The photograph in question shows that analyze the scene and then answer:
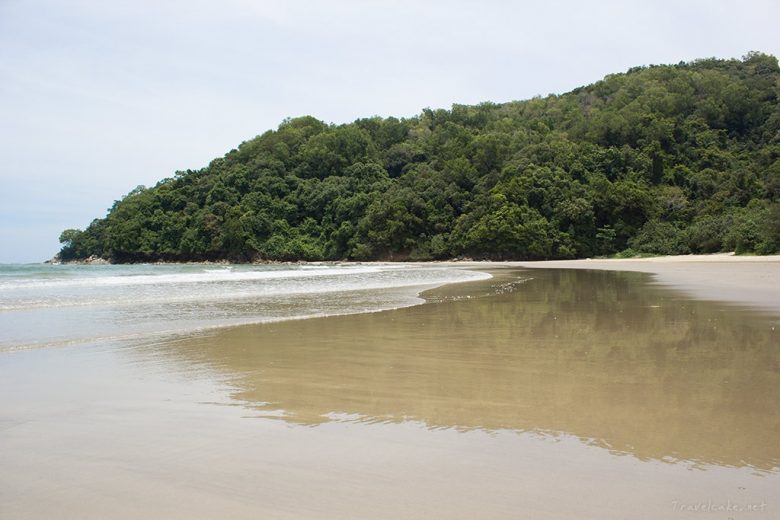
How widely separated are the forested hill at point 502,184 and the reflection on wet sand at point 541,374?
107 feet

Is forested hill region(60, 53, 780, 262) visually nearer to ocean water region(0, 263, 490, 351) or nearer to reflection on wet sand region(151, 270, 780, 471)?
ocean water region(0, 263, 490, 351)

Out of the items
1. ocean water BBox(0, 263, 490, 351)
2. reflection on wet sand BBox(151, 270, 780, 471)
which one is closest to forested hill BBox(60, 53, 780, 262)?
ocean water BBox(0, 263, 490, 351)

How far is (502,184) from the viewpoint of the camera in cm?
6025

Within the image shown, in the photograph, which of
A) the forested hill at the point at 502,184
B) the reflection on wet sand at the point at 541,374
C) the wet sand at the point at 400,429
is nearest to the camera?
the wet sand at the point at 400,429

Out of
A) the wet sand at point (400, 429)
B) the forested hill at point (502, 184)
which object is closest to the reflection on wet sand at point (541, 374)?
the wet sand at point (400, 429)

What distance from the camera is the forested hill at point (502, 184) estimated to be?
54312 millimetres

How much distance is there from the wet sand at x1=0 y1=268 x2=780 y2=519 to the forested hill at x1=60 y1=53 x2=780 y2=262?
115 feet

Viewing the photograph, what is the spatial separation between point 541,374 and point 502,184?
57.3 metres

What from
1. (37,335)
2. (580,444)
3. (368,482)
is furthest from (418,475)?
(37,335)

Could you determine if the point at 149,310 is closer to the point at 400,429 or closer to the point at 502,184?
the point at 400,429

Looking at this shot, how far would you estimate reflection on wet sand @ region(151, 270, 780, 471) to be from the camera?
3.33 meters

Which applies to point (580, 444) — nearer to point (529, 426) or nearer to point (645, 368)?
point (529, 426)

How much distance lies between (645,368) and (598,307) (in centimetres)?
547

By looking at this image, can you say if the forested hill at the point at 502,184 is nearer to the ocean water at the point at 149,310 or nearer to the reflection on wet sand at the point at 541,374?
the ocean water at the point at 149,310
